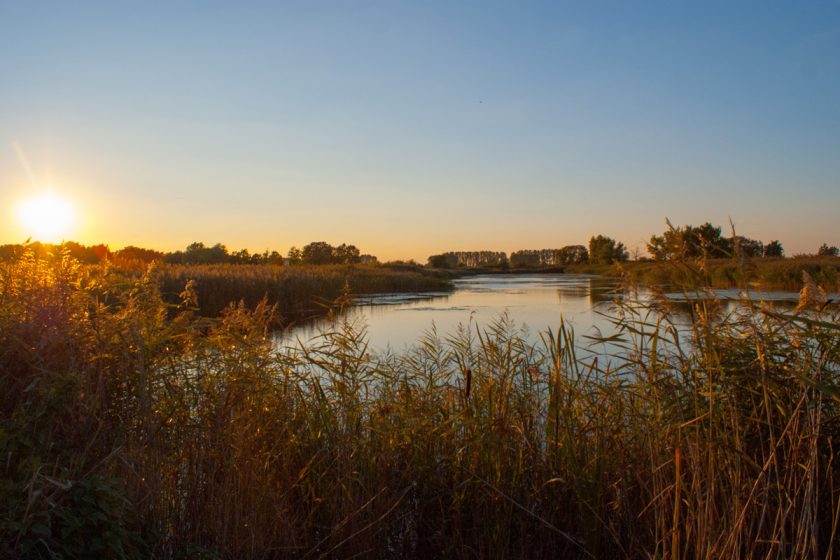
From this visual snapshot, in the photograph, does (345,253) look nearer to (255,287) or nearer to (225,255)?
(225,255)

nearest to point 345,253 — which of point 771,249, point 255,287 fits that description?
point 255,287

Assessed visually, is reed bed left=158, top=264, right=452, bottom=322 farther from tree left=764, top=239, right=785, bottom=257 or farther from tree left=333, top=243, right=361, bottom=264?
tree left=333, top=243, right=361, bottom=264

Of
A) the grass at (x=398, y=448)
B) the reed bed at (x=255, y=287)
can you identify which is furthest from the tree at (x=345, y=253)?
the grass at (x=398, y=448)

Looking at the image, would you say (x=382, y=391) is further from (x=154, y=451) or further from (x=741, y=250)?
(x=741, y=250)

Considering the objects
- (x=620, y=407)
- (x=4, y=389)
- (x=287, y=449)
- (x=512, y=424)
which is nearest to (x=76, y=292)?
(x=4, y=389)

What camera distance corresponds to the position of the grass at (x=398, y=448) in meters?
2.82

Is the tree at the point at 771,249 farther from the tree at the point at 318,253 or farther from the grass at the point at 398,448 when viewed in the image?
the tree at the point at 318,253

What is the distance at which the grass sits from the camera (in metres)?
2.82

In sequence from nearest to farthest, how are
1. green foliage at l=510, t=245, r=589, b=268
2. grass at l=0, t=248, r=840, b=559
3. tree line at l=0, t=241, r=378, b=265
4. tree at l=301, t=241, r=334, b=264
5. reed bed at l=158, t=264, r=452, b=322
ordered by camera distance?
grass at l=0, t=248, r=840, b=559, reed bed at l=158, t=264, r=452, b=322, tree line at l=0, t=241, r=378, b=265, tree at l=301, t=241, r=334, b=264, green foliage at l=510, t=245, r=589, b=268

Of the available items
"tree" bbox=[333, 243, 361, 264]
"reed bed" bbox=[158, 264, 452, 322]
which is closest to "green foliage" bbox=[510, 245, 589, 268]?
"tree" bbox=[333, 243, 361, 264]

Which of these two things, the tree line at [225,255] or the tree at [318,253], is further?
the tree at [318,253]

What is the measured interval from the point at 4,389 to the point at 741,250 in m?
3.80

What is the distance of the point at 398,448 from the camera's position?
3957mm

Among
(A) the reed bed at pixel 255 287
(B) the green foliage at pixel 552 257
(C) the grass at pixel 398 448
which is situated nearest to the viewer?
(C) the grass at pixel 398 448
